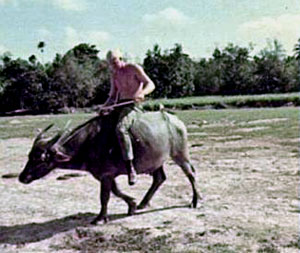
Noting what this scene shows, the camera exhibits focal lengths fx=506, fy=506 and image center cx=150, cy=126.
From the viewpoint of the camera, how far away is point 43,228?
6387mm

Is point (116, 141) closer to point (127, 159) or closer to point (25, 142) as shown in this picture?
point (127, 159)

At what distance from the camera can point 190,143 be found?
50.8ft

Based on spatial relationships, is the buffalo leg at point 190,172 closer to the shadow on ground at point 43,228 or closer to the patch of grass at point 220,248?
the shadow on ground at point 43,228

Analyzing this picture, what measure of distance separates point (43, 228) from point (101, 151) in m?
1.26

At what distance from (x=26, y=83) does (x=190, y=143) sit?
1575 inches

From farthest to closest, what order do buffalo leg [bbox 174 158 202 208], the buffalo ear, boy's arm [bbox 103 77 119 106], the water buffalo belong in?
buffalo leg [bbox 174 158 202 208], boy's arm [bbox 103 77 119 106], the water buffalo, the buffalo ear

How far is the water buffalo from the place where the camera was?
237 inches

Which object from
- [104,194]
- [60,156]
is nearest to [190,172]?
[104,194]

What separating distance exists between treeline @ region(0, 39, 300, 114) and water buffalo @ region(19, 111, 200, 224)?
43340 mm

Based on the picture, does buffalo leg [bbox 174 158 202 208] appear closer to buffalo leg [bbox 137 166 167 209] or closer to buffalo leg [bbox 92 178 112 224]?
buffalo leg [bbox 137 166 167 209]

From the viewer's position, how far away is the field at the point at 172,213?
550 cm

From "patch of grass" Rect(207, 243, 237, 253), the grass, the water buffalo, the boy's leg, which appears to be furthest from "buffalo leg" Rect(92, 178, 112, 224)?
the grass

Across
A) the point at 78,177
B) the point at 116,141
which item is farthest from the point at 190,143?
the point at 116,141

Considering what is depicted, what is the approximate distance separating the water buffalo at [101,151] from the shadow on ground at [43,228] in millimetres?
283
